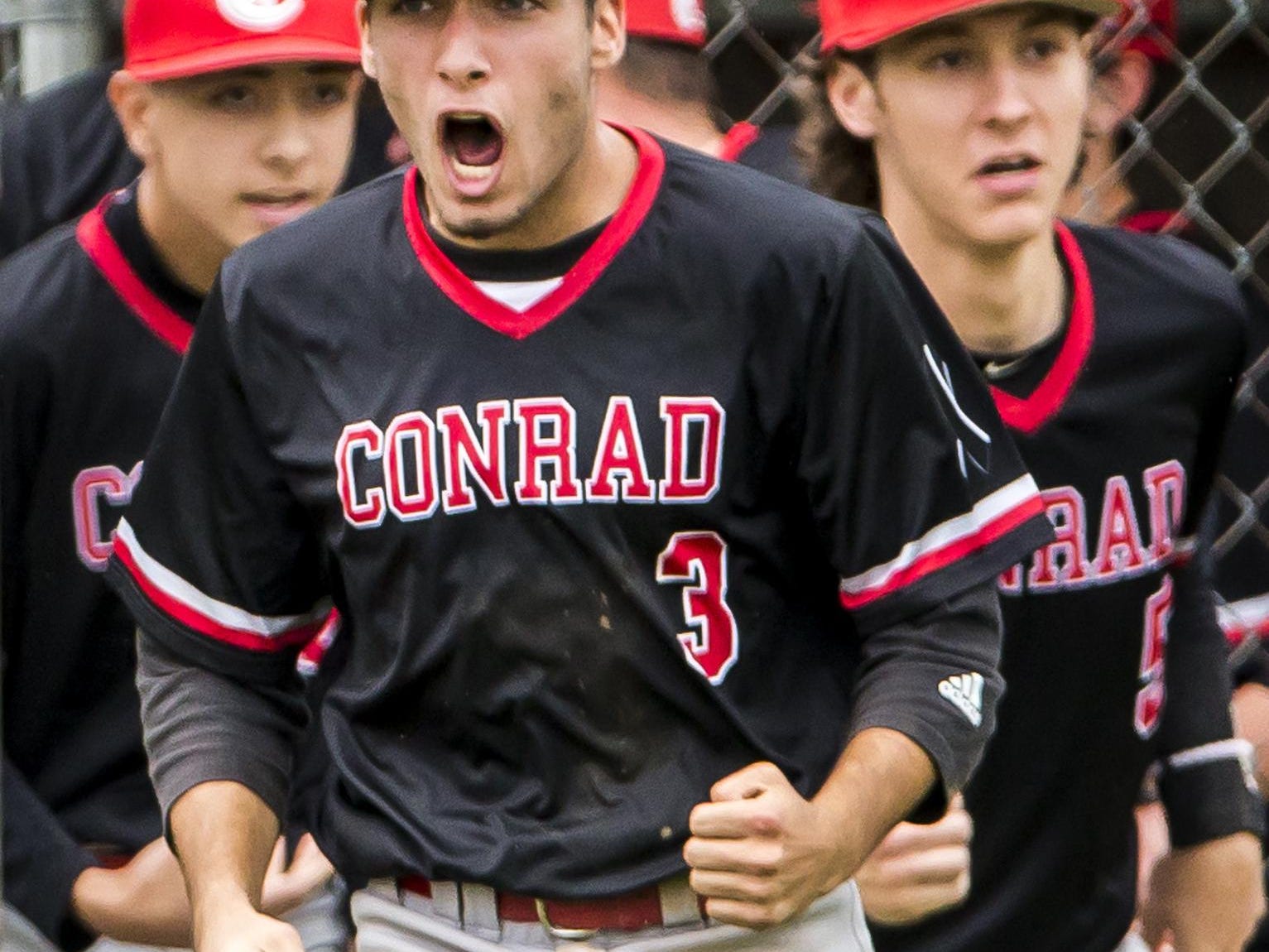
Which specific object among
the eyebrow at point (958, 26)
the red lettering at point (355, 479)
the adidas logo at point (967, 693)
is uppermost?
the eyebrow at point (958, 26)

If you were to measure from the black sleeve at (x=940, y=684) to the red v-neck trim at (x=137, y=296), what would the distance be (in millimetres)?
1205

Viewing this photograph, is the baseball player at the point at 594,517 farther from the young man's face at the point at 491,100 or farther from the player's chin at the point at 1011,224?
the player's chin at the point at 1011,224

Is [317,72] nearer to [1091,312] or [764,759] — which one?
[1091,312]

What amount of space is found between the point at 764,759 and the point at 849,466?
299mm

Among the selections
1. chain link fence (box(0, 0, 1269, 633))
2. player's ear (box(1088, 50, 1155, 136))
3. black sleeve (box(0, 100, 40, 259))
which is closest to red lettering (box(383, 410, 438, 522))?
chain link fence (box(0, 0, 1269, 633))

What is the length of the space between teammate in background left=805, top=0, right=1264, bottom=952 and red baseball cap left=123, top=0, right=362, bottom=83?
68cm

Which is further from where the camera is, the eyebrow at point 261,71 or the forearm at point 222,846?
the eyebrow at point 261,71

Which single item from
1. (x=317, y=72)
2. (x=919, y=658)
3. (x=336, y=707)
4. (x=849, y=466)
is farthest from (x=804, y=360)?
(x=317, y=72)

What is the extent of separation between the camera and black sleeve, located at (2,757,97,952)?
3.36 meters

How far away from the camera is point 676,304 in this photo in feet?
8.36

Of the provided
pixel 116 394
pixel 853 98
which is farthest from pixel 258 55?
pixel 853 98

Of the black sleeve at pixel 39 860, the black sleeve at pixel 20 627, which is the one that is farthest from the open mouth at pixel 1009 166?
the black sleeve at pixel 39 860

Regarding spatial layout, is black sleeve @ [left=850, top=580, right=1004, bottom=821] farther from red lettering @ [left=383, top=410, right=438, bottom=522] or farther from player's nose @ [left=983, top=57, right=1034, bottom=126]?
player's nose @ [left=983, top=57, right=1034, bottom=126]

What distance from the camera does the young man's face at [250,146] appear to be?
345 centimetres
